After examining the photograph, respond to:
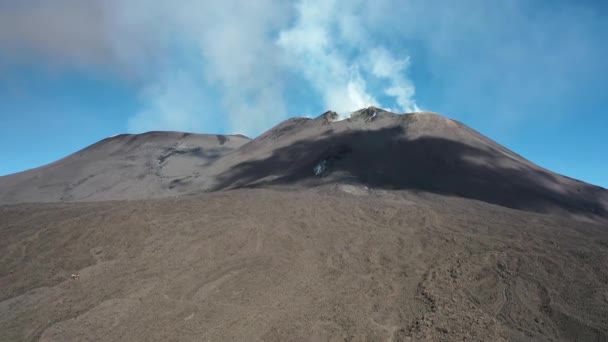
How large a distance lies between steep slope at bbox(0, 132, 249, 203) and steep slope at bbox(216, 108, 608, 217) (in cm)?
1101

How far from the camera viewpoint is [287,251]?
1738 cm

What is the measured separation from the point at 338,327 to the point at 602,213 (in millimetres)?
30090

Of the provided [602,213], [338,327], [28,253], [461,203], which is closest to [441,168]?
[461,203]

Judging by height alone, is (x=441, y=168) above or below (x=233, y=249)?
above

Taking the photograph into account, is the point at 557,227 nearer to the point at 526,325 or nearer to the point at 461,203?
the point at 461,203

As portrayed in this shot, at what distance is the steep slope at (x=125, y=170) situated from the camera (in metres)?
48.8

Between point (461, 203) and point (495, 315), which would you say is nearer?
point (495, 315)

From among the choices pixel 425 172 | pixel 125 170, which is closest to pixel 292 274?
Answer: pixel 425 172

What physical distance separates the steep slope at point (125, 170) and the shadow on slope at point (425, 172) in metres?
12.3

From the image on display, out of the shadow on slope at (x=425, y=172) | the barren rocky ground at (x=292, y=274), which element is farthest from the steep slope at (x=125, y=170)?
the barren rocky ground at (x=292, y=274)

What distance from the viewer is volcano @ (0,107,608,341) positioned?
12.0 m

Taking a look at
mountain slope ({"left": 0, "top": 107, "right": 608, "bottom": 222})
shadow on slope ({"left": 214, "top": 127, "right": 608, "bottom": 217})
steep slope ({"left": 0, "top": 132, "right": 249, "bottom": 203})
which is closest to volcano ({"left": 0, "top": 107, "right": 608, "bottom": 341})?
shadow on slope ({"left": 214, "top": 127, "right": 608, "bottom": 217})

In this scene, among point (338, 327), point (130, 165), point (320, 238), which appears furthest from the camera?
point (130, 165)

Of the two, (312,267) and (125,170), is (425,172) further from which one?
(125,170)
